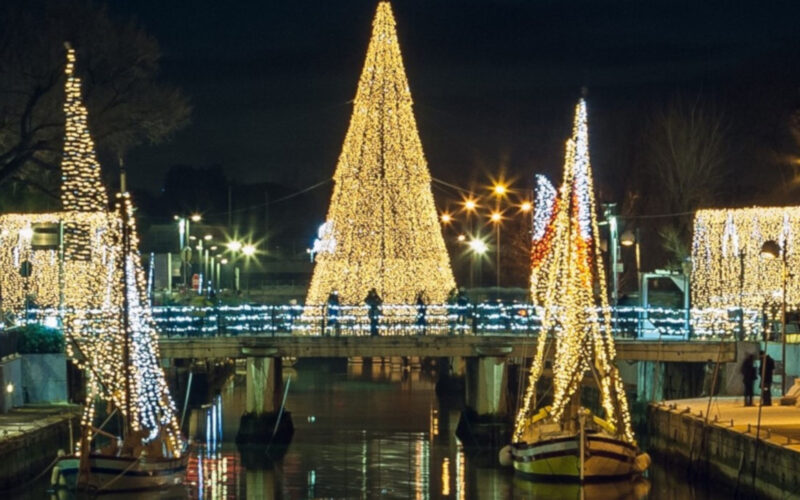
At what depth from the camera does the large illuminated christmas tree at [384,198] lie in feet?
195

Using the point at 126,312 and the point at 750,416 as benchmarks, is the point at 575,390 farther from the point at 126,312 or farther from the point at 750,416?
the point at 126,312

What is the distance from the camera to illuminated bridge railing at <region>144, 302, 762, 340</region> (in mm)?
54875

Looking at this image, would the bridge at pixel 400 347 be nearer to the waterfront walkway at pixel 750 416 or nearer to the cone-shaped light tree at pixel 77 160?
the waterfront walkway at pixel 750 416

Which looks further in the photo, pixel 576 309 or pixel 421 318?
pixel 421 318

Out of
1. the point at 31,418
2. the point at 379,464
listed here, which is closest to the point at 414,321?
the point at 379,464

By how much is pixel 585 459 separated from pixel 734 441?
4.32 m

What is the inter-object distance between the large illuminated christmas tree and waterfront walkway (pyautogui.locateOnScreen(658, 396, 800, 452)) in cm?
1308

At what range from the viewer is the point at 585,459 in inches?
1658

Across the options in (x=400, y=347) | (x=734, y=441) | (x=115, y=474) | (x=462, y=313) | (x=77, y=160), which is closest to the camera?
(x=734, y=441)

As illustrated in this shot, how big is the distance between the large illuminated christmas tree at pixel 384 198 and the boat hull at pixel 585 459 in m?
17.9

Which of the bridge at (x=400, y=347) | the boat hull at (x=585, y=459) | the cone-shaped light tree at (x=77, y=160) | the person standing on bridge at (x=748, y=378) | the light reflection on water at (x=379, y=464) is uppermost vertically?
the cone-shaped light tree at (x=77, y=160)

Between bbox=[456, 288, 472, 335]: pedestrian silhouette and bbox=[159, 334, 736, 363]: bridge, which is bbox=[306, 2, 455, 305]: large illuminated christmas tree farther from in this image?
bbox=[159, 334, 736, 363]: bridge

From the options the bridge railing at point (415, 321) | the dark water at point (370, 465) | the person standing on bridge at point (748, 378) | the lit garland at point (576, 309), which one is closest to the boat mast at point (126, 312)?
the dark water at point (370, 465)

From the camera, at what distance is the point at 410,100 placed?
59750mm
